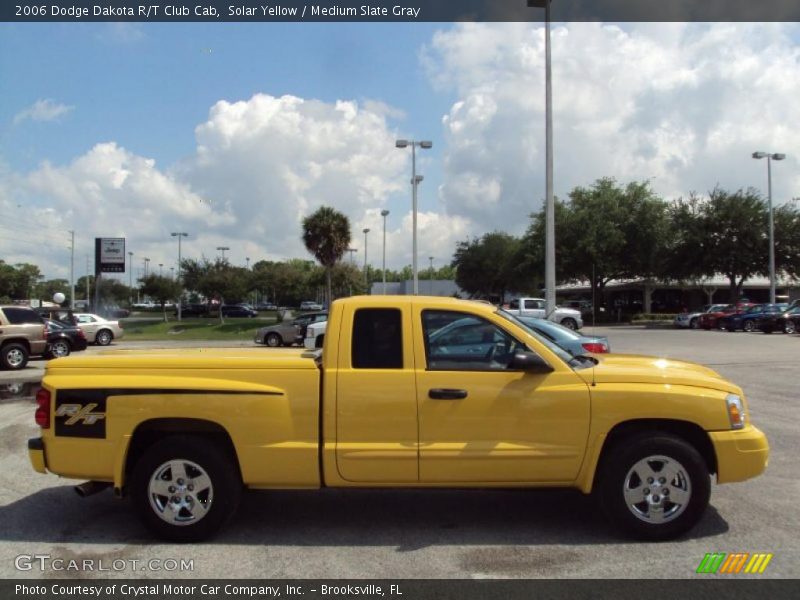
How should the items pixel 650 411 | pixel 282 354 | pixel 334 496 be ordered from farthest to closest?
pixel 334 496 < pixel 282 354 < pixel 650 411

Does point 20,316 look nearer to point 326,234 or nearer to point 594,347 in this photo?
point 594,347

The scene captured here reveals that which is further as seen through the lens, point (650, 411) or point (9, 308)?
point (9, 308)

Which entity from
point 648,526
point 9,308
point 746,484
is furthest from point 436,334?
point 9,308

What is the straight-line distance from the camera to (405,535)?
5059 millimetres

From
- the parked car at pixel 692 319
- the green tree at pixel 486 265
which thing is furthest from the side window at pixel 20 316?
the green tree at pixel 486 265

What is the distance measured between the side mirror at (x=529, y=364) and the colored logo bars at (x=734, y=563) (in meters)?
1.65

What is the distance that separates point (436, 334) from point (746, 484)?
11.9ft

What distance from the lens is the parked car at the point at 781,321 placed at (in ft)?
114

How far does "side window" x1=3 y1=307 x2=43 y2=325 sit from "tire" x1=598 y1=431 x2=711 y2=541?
18.3 m

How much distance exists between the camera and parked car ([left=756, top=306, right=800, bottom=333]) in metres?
34.7

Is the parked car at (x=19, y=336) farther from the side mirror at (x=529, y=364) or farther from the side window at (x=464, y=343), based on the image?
the side mirror at (x=529, y=364)

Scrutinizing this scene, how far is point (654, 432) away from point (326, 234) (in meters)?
40.4
